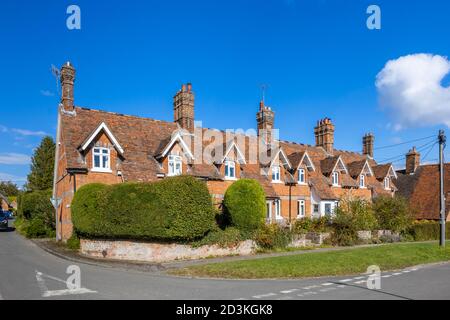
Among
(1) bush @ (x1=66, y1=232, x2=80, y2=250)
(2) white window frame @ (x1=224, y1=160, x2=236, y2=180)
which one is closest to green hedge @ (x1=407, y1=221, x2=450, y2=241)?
(2) white window frame @ (x1=224, y1=160, x2=236, y2=180)

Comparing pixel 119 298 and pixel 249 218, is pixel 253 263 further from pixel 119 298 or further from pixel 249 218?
pixel 119 298

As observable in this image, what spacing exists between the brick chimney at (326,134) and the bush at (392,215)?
11.4 meters

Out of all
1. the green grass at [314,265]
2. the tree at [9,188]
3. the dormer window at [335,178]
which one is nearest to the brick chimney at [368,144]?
the dormer window at [335,178]

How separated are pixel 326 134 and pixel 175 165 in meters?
22.1

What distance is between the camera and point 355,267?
16.5m

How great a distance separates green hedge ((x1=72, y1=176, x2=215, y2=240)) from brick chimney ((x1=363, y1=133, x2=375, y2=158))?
3615cm

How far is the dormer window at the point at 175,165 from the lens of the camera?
92.5ft

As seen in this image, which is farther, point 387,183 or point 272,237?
point 387,183

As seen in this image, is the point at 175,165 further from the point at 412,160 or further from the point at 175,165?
the point at 412,160

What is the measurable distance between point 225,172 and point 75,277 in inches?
683

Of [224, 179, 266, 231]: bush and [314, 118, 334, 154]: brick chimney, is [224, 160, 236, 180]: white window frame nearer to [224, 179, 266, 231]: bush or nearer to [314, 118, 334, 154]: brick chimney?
[224, 179, 266, 231]: bush

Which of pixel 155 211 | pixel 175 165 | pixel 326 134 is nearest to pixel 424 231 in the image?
pixel 326 134

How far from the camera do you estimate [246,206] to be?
21.8 metres

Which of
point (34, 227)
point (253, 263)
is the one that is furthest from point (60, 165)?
point (253, 263)
